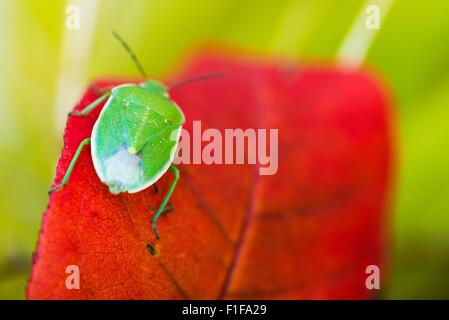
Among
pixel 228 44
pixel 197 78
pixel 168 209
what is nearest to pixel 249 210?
pixel 168 209

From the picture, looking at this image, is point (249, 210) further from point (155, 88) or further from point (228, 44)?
point (228, 44)

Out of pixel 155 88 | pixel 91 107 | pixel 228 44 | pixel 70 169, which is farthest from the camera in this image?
pixel 228 44

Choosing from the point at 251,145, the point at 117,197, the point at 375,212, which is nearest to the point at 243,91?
the point at 251,145

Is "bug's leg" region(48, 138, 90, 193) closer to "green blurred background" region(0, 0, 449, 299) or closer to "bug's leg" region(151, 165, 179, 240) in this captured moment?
"bug's leg" region(151, 165, 179, 240)

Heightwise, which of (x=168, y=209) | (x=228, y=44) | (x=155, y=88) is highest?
(x=228, y=44)

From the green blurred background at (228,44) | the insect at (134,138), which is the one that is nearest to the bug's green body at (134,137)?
the insect at (134,138)

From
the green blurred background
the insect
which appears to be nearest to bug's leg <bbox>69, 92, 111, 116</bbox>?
the insect

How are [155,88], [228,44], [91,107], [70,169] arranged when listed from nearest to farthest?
[70,169]
[91,107]
[155,88]
[228,44]

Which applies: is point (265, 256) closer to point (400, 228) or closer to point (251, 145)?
point (251, 145)
